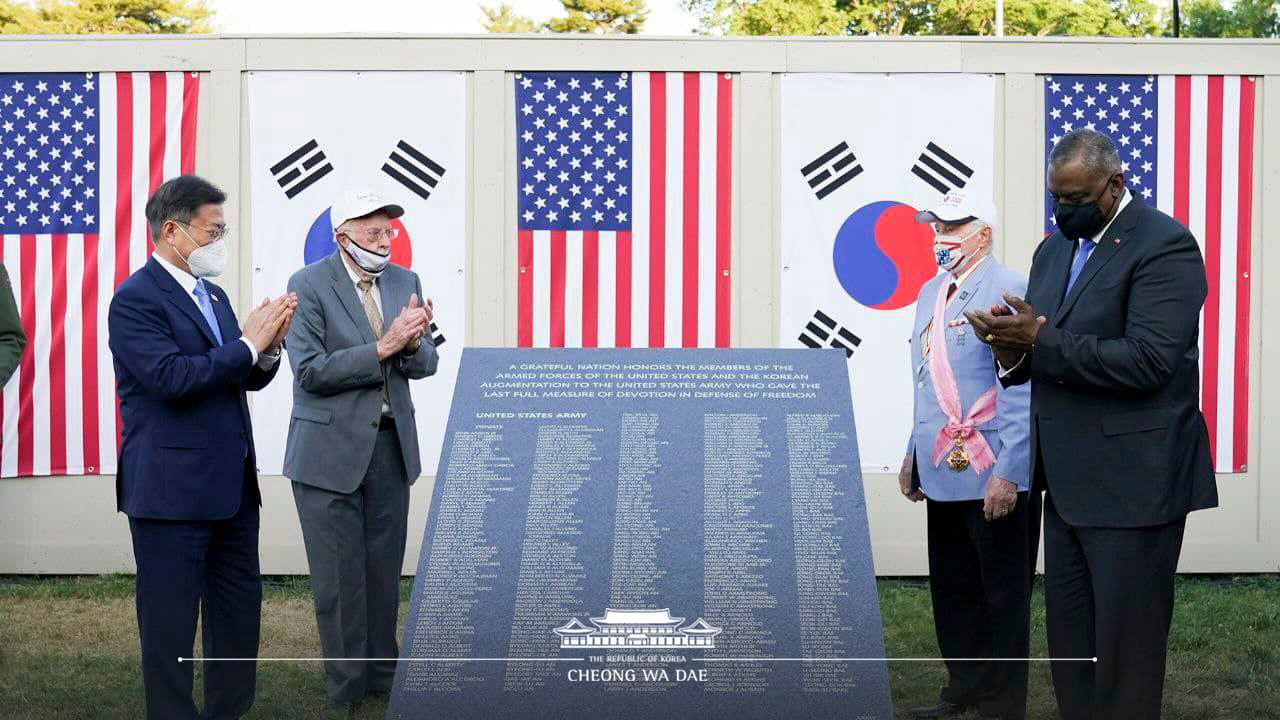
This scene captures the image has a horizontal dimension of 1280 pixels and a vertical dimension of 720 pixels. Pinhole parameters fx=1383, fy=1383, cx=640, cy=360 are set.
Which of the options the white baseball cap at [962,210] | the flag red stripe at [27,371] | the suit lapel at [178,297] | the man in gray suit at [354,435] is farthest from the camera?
the flag red stripe at [27,371]

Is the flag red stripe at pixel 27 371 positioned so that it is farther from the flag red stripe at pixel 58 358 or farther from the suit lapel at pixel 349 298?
the suit lapel at pixel 349 298

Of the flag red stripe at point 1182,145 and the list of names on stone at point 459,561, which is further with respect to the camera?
the flag red stripe at point 1182,145

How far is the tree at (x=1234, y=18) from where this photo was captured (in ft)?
117

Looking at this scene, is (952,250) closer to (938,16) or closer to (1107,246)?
(1107,246)

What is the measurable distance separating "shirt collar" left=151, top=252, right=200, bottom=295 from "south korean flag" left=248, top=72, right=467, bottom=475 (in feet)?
10.6

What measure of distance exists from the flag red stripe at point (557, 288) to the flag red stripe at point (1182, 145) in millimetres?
3735

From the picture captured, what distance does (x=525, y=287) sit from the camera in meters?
8.31

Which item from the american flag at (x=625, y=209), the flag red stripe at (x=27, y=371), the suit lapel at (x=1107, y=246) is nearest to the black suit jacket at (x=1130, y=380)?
the suit lapel at (x=1107, y=246)

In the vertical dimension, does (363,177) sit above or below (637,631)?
above

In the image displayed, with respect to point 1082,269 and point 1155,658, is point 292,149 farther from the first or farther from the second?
point 1155,658

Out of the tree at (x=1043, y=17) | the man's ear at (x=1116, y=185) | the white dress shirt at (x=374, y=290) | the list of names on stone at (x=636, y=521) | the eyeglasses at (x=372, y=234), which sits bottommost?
the list of names on stone at (x=636, y=521)

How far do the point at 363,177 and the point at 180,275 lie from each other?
3.41 meters

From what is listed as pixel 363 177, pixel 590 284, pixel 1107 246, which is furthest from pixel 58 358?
pixel 1107 246

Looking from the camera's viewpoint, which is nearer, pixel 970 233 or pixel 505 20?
pixel 970 233
